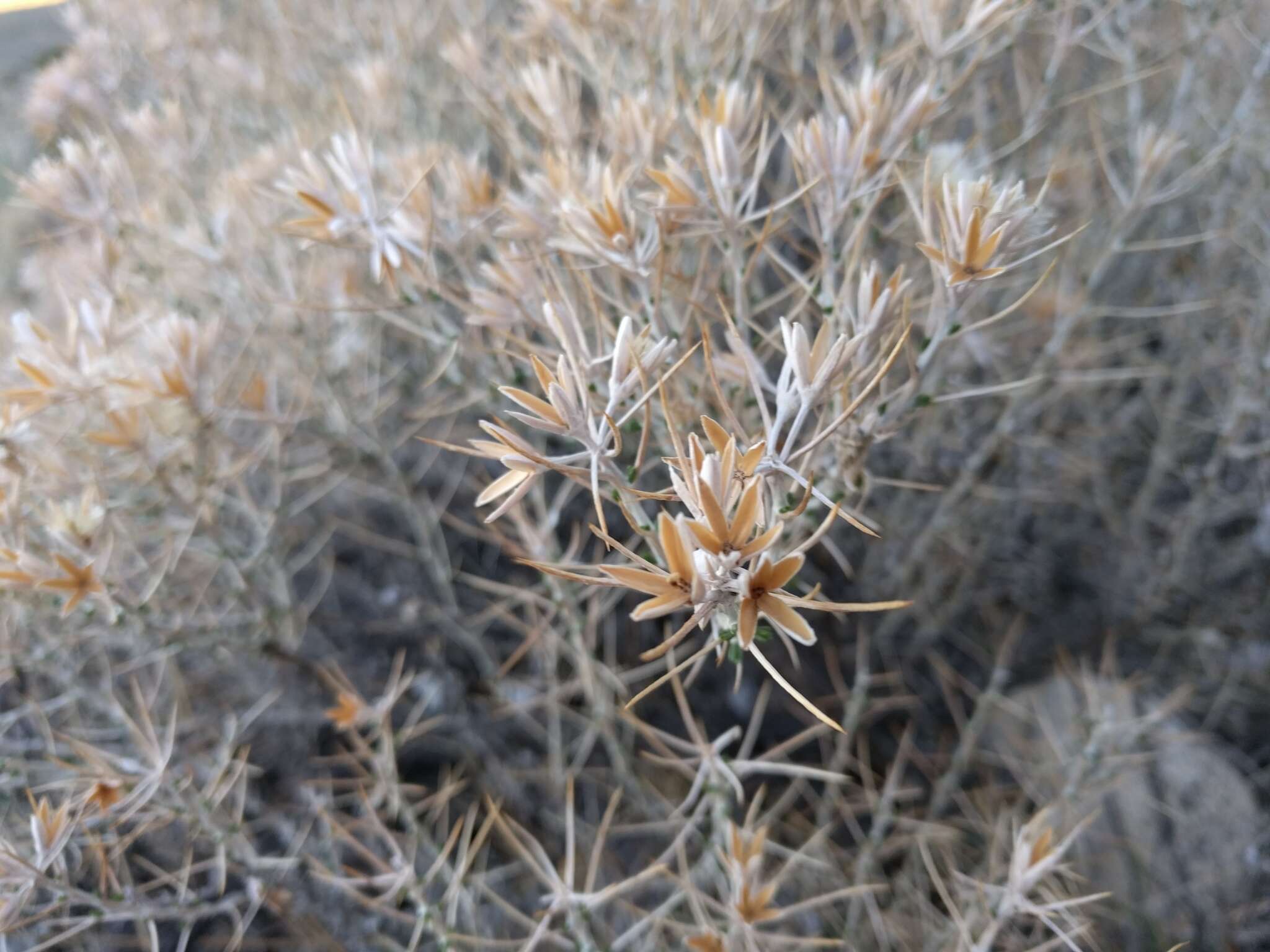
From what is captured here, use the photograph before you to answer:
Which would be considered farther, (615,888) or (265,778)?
(265,778)

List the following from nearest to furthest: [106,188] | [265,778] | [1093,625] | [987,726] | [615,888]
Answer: [615,888] < [106,188] < [265,778] < [987,726] < [1093,625]

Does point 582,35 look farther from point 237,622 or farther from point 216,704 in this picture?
point 216,704

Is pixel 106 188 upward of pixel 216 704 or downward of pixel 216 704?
upward

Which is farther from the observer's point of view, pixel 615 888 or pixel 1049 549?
pixel 1049 549

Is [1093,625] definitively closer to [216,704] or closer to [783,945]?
[783,945]

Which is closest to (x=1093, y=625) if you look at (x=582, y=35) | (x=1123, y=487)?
(x=1123, y=487)

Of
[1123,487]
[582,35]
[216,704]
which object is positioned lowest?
[1123,487]

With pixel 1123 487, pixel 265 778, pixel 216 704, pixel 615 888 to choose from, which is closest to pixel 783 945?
pixel 615 888

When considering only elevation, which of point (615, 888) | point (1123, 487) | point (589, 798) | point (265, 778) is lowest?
point (1123, 487)

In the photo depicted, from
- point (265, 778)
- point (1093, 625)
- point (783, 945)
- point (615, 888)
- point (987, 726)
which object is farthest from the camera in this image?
point (1093, 625)
